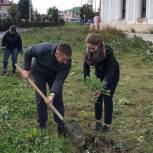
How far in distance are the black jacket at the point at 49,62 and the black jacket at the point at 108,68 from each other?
520 millimetres

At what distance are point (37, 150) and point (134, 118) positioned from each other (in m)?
3.36

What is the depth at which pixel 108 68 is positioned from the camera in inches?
324

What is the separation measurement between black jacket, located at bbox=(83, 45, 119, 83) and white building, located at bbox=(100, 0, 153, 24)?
102 feet

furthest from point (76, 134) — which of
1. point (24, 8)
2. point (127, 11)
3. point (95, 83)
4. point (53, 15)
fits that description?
point (53, 15)

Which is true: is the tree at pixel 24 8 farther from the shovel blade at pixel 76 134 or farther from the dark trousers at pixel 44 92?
the shovel blade at pixel 76 134

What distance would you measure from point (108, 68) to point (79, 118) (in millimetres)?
2079

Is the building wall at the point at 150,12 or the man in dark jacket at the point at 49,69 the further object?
the building wall at the point at 150,12

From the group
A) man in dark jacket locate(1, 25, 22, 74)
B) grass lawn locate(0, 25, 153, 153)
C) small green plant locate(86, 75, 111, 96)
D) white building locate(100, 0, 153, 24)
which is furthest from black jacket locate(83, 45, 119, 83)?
white building locate(100, 0, 153, 24)

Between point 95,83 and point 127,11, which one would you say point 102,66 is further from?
point 127,11

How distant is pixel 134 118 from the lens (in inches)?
401

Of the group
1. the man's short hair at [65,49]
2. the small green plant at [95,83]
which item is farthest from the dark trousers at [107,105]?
the man's short hair at [65,49]

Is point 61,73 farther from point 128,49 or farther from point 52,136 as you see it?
point 128,49

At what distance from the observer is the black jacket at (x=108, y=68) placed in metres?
8.18

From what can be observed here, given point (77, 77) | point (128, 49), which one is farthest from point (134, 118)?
point (128, 49)
